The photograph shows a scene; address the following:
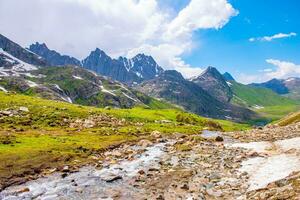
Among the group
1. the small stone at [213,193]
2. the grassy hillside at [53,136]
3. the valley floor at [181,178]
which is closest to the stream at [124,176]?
the valley floor at [181,178]

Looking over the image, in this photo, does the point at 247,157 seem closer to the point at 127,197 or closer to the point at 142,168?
the point at 142,168

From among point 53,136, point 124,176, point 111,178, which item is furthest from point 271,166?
point 53,136

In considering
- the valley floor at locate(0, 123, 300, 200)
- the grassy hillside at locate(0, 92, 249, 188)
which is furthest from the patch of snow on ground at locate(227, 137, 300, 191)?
the grassy hillside at locate(0, 92, 249, 188)

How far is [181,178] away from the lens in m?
46.7

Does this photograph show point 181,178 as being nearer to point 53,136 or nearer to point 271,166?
point 271,166

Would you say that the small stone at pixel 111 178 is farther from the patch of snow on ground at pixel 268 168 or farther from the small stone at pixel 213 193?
the patch of snow on ground at pixel 268 168

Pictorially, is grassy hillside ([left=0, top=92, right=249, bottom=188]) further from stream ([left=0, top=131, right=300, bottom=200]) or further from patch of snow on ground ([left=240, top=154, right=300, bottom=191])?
patch of snow on ground ([left=240, top=154, right=300, bottom=191])

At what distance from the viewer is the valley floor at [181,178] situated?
1503 inches

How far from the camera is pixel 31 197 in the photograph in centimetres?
4053

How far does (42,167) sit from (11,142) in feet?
51.3

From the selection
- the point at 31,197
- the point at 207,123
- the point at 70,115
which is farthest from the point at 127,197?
the point at 207,123

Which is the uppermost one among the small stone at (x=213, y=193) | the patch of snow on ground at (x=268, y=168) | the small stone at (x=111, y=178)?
the patch of snow on ground at (x=268, y=168)

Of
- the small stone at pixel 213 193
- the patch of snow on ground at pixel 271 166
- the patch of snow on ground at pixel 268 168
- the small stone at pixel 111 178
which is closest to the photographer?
the small stone at pixel 213 193

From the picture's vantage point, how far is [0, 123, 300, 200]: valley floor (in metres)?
38.2
